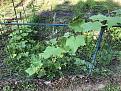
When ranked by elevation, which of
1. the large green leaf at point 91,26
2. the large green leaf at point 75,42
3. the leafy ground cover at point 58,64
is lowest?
the leafy ground cover at point 58,64

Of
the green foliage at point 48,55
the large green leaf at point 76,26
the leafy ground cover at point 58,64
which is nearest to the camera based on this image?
the large green leaf at point 76,26

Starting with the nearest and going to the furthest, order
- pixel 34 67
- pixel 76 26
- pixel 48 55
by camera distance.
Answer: pixel 76 26
pixel 48 55
pixel 34 67

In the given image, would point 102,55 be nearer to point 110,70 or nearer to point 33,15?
point 110,70

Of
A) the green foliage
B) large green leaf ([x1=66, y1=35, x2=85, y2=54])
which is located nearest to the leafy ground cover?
the green foliage

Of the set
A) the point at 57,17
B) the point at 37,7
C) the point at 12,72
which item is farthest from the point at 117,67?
the point at 37,7

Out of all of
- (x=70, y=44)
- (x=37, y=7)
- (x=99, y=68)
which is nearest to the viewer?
(x=70, y=44)

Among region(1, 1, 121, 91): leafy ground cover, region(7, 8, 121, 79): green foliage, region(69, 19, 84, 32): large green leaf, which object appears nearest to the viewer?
region(69, 19, 84, 32): large green leaf

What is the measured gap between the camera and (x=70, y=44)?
2639mm

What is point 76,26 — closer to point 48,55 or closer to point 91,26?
point 91,26

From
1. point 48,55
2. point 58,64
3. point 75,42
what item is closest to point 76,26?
point 75,42

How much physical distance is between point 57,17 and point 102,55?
1.27 metres

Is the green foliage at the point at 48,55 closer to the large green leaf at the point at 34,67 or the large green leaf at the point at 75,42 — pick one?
the large green leaf at the point at 34,67

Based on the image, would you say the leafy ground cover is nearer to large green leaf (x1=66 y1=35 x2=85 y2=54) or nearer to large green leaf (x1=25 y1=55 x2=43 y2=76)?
large green leaf (x1=25 y1=55 x2=43 y2=76)

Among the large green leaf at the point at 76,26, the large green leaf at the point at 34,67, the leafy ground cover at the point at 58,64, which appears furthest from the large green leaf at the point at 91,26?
the large green leaf at the point at 34,67
